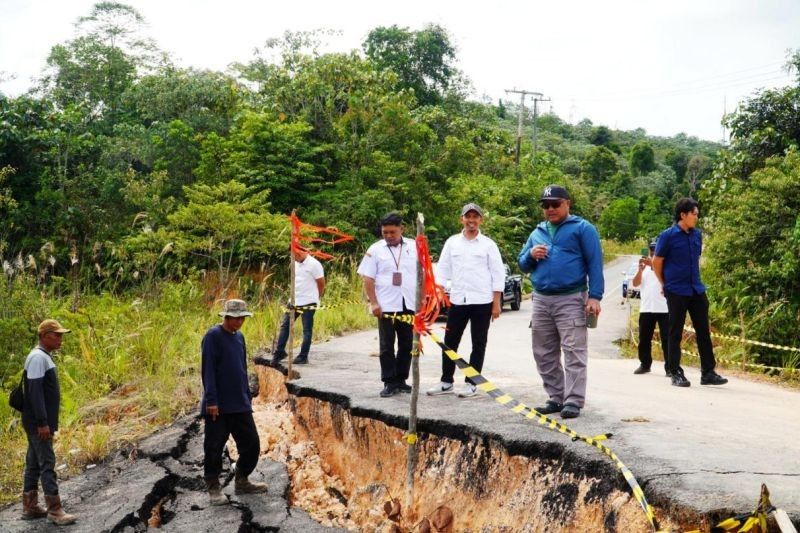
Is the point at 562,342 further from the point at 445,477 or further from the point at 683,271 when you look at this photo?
the point at 683,271

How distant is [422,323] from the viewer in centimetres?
661

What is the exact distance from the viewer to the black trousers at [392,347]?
771 cm

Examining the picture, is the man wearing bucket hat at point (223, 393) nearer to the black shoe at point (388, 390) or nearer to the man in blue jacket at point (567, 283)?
the black shoe at point (388, 390)

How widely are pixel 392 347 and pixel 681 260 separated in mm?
2970

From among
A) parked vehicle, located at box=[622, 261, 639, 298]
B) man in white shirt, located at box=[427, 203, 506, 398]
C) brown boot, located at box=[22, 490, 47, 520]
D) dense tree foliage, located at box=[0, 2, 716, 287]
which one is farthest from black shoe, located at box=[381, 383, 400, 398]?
parked vehicle, located at box=[622, 261, 639, 298]

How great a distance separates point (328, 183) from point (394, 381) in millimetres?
17302

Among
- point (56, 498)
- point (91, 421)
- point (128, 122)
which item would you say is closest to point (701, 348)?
point (56, 498)

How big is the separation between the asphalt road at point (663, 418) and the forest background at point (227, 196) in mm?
2309

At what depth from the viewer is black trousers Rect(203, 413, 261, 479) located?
684 cm

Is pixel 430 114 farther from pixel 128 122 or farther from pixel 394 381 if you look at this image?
pixel 394 381

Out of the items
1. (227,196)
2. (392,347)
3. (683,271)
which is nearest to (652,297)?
(683,271)

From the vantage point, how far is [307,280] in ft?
34.1

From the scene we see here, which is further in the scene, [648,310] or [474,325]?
[648,310]

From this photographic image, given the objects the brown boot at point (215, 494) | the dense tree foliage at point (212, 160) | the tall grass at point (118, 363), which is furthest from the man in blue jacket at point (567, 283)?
the dense tree foliage at point (212, 160)
